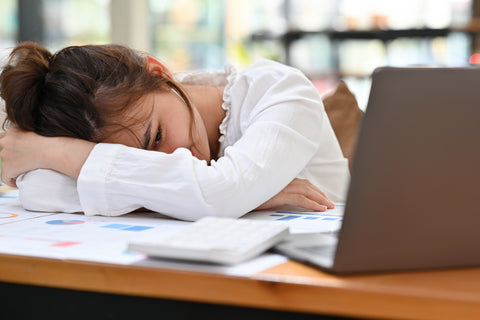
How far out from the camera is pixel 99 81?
1.10 m

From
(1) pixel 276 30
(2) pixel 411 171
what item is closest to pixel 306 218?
(2) pixel 411 171

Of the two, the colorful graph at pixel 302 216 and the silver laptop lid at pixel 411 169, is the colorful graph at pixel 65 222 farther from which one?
the silver laptop lid at pixel 411 169

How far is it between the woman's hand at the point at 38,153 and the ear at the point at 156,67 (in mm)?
271

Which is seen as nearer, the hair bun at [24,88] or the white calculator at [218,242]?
the white calculator at [218,242]

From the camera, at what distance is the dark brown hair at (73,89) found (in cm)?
107

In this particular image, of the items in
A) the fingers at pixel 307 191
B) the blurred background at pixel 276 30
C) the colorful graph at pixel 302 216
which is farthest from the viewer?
the blurred background at pixel 276 30

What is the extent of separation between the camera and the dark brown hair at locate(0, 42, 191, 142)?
3.52ft

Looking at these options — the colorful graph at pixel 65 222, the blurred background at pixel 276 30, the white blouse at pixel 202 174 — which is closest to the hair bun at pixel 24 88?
the white blouse at pixel 202 174

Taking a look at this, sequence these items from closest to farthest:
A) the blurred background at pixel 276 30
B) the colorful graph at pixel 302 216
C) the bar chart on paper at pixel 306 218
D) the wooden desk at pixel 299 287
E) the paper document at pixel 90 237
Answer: the wooden desk at pixel 299 287 → the paper document at pixel 90 237 → the bar chart on paper at pixel 306 218 → the colorful graph at pixel 302 216 → the blurred background at pixel 276 30

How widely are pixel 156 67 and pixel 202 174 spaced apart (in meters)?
0.43

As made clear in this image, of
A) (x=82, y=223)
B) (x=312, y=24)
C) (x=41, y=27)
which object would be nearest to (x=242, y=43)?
(x=312, y=24)

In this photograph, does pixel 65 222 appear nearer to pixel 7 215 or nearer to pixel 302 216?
pixel 7 215

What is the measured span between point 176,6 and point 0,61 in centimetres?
501

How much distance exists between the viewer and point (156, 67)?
1.26 m
